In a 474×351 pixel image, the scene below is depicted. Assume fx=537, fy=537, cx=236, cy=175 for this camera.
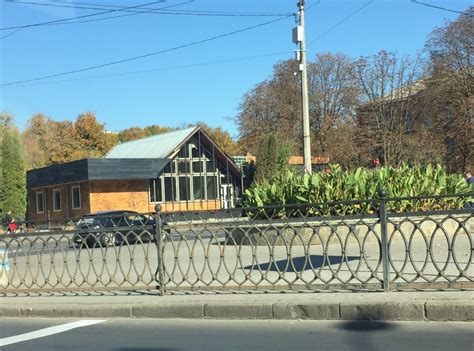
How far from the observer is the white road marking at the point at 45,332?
22.4ft

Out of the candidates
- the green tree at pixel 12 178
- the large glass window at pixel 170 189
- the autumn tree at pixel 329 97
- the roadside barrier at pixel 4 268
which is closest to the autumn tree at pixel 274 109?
the autumn tree at pixel 329 97

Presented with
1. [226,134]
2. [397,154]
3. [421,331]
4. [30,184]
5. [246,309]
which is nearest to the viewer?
[421,331]

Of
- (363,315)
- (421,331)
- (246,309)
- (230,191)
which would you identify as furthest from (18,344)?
(230,191)

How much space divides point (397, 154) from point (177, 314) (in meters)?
34.8

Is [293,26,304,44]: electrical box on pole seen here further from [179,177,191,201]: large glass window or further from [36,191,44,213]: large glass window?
[36,191,44,213]: large glass window

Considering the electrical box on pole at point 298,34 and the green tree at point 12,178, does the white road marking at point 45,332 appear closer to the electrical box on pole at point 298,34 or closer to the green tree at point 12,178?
the electrical box on pole at point 298,34

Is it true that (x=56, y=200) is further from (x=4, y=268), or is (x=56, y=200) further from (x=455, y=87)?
(x=4, y=268)

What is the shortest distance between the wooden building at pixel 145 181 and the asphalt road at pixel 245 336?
102 feet

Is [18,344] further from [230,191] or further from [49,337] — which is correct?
[230,191]

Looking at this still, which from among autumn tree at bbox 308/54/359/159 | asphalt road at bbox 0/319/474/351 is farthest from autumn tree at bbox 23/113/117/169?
asphalt road at bbox 0/319/474/351

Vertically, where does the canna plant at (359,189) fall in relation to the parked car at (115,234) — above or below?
above

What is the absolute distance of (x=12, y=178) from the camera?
131 feet

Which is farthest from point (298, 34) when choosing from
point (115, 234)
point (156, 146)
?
point (156, 146)

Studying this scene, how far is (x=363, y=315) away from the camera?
677cm
